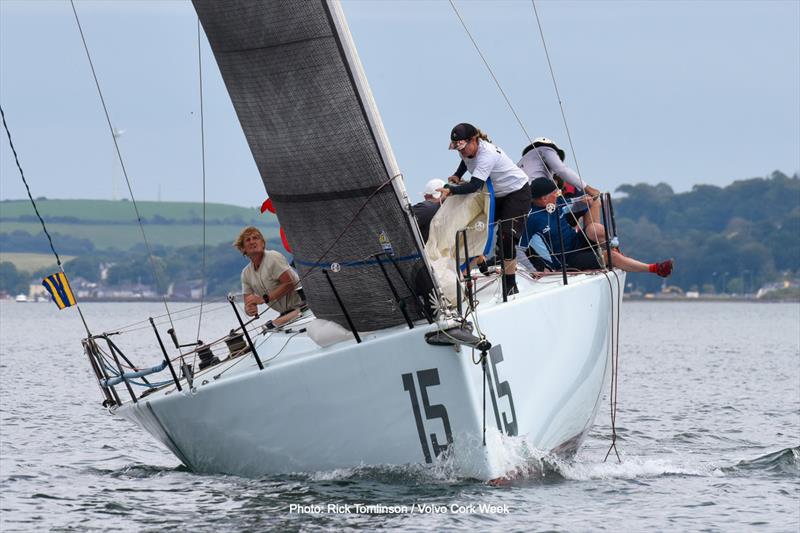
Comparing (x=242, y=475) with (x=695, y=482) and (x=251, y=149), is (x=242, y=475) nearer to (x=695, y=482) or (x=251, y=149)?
(x=251, y=149)

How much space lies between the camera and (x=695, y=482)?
30.0ft

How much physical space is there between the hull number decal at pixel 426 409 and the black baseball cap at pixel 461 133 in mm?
1786

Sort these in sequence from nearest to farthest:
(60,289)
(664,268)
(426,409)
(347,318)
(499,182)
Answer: (426,409) → (347,318) → (499,182) → (60,289) → (664,268)

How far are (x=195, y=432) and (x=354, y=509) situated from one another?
152cm

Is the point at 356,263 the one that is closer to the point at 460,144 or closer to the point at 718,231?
the point at 460,144

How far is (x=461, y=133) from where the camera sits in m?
8.50

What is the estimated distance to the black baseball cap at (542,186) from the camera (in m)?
9.60

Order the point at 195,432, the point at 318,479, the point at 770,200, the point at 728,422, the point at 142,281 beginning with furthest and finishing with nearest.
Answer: the point at 770,200
the point at 142,281
the point at 728,422
the point at 195,432
the point at 318,479

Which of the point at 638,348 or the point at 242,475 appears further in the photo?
the point at 638,348

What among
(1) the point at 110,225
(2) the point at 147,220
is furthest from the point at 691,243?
(1) the point at 110,225

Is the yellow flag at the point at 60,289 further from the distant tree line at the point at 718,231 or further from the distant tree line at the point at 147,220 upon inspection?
the distant tree line at the point at 147,220

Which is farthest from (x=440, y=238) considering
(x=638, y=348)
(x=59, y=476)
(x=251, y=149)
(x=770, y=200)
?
(x=770, y=200)

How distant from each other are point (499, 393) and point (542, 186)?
7.86ft

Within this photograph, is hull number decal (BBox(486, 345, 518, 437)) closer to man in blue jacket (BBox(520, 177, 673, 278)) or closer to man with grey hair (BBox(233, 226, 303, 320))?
man in blue jacket (BBox(520, 177, 673, 278))
